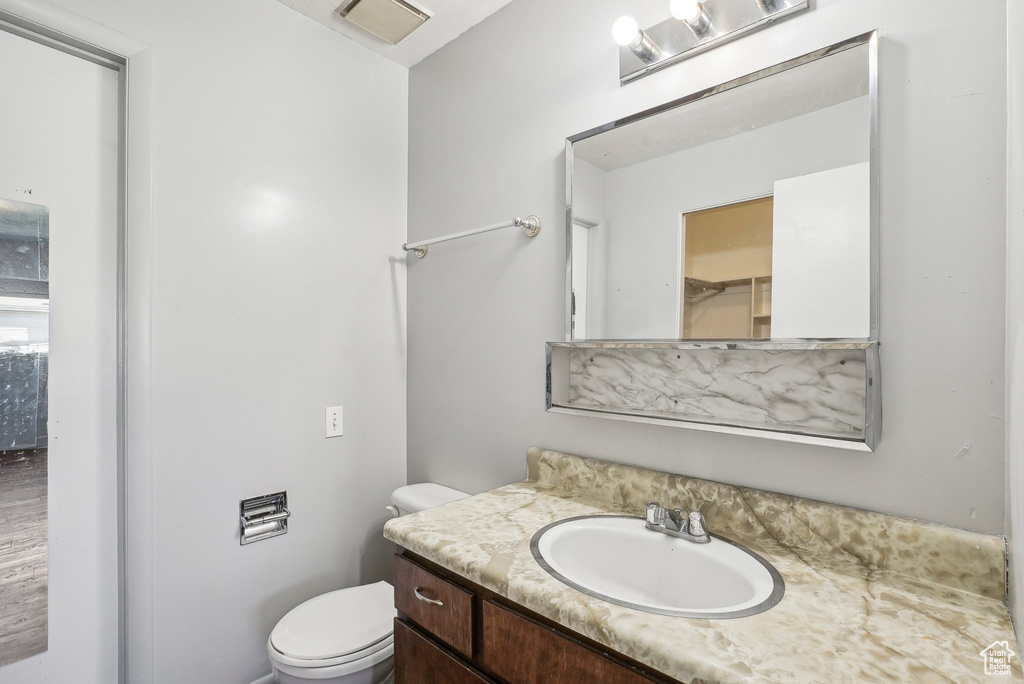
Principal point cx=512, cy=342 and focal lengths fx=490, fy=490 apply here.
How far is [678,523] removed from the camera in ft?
3.53

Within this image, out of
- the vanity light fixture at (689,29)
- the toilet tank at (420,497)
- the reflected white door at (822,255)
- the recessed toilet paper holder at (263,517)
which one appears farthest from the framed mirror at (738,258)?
the recessed toilet paper holder at (263,517)

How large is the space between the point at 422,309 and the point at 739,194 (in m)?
1.19

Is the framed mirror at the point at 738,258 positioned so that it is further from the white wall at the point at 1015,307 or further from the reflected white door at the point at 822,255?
the white wall at the point at 1015,307

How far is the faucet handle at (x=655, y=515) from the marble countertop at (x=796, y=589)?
0.35 ft

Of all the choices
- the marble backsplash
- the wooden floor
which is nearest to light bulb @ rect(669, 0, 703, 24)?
the marble backsplash

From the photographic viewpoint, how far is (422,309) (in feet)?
6.26

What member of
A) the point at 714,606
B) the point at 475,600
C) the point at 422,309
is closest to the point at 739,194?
the point at 714,606

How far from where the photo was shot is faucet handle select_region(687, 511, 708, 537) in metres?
1.04

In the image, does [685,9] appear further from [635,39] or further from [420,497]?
[420,497]

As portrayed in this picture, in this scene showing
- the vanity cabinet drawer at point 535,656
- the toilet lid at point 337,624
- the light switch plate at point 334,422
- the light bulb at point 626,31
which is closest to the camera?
the vanity cabinet drawer at point 535,656

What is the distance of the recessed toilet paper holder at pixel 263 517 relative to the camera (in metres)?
1.54

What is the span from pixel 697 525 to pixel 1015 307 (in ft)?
2.12

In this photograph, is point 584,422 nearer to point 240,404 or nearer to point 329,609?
point 329,609

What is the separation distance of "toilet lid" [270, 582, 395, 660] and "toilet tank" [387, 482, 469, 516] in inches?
10.1
